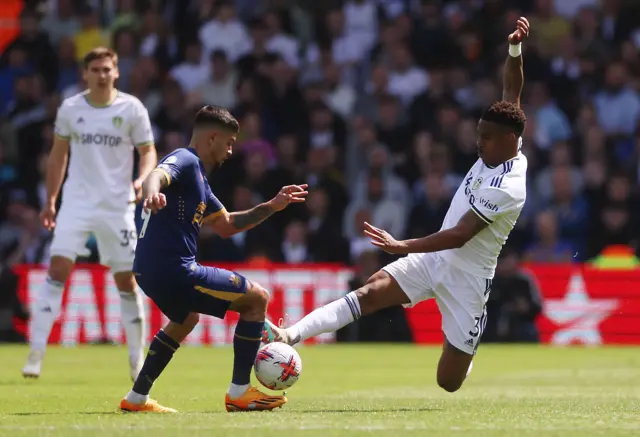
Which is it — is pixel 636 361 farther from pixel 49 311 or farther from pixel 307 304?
pixel 49 311

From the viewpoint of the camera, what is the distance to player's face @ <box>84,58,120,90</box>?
11.4 m

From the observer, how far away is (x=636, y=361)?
14.7 metres

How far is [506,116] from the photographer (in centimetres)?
906

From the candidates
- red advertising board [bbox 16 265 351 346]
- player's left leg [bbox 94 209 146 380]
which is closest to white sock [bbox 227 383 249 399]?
player's left leg [bbox 94 209 146 380]

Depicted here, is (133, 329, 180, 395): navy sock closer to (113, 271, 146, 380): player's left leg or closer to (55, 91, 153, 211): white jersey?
(113, 271, 146, 380): player's left leg

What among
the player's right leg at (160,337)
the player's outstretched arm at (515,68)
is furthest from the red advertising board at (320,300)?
the player's right leg at (160,337)

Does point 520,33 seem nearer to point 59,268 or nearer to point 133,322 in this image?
point 133,322

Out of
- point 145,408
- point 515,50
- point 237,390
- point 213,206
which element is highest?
point 515,50

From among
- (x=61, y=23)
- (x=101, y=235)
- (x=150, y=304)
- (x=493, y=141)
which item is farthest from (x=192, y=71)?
(x=493, y=141)

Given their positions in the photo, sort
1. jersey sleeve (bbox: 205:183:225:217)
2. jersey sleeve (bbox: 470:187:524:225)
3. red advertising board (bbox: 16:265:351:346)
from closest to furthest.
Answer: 1. jersey sleeve (bbox: 205:183:225:217)
2. jersey sleeve (bbox: 470:187:524:225)
3. red advertising board (bbox: 16:265:351:346)

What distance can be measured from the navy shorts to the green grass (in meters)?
0.70

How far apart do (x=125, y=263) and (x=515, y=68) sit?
3871 millimetres

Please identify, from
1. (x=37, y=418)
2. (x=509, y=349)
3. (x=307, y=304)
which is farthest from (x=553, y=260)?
(x=37, y=418)

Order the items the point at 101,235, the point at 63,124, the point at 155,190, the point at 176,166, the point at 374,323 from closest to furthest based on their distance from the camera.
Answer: the point at 155,190
the point at 176,166
the point at 101,235
the point at 63,124
the point at 374,323
